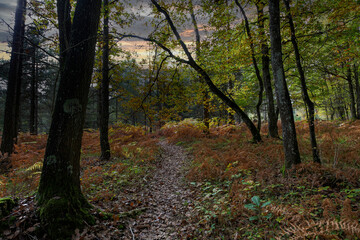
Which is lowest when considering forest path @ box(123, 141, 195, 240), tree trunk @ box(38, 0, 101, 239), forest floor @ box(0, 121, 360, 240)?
forest path @ box(123, 141, 195, 240)

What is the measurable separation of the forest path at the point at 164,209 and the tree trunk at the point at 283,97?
323cm

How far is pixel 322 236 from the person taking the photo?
2461 mm

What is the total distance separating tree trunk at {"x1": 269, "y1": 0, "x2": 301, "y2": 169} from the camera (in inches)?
202

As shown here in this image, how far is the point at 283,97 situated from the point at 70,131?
218 inches

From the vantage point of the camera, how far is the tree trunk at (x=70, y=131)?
3223 millimetres

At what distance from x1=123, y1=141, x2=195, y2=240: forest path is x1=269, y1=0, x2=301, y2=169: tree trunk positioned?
3226 mm

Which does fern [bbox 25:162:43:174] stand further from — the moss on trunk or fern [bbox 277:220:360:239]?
fern [bbox 277:220:360:239]

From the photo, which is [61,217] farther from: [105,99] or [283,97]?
[105,99]

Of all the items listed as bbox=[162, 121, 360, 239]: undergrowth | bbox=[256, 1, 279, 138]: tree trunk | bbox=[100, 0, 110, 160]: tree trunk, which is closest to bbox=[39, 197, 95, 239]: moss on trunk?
bbox=[162, 121, 360, 239]: undergrowth

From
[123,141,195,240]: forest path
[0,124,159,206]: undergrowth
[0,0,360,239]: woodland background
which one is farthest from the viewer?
[0,124,159,206]: undergrowth

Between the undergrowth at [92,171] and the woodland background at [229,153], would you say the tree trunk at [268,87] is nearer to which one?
the woodland background at [229,153]

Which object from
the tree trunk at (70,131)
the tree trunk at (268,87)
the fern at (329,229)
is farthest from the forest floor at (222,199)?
the tree trunk at (268,87)

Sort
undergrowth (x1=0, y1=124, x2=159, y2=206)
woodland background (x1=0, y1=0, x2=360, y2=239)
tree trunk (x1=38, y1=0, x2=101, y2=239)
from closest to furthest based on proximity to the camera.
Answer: woodland background (x1=0, y1=0, x2=360, y2=239) → tree trunk (x1=38, y1=0, x2=101, y2=239) → undergrowth (x1=0, y1=124, x2=159, y2=206)


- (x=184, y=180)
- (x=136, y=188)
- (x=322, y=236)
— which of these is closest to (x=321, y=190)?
(x=322, y=236)
